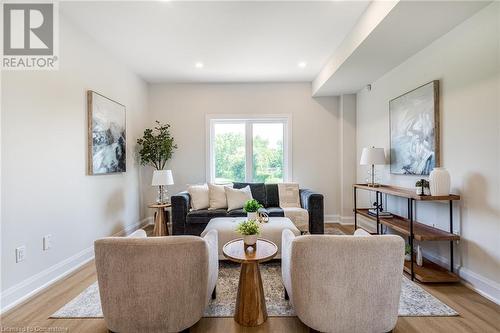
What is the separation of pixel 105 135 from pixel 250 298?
277cm

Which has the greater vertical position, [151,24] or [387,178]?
[151,24]

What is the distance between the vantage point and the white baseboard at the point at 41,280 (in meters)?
1.92

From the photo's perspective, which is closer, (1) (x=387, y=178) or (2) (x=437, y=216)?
(2) (x=437, y=216)

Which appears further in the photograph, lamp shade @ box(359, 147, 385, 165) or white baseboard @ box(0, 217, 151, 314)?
lamp shade @ box(359, 147, 385, 165)

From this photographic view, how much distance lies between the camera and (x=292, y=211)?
3.43m

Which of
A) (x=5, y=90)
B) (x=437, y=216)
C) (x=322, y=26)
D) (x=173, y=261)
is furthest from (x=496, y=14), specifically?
(x=5, y=90)

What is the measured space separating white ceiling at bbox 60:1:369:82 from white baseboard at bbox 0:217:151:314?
8.54 feet

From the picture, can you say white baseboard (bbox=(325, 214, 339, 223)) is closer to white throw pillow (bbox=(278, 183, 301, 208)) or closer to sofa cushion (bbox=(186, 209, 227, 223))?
white throw pillow (bbox=(278, 183, 301, 208))

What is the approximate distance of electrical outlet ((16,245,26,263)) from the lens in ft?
6.58

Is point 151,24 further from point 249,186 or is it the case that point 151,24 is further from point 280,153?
point 280,153

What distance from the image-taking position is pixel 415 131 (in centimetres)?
287

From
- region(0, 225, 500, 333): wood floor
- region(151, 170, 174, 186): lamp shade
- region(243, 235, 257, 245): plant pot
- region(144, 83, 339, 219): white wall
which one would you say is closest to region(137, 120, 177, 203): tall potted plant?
region(151, 170, 174, 186): lamp shade

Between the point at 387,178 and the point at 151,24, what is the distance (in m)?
3.71

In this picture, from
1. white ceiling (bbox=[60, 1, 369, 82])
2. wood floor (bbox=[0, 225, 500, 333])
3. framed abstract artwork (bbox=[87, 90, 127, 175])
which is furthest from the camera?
framed abstract artwork (bbox=[87, 90, 127, 175])
